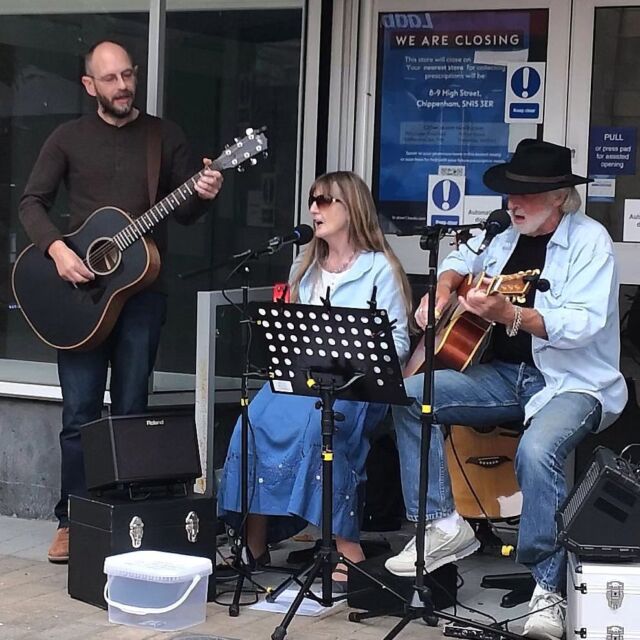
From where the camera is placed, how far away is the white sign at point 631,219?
5.79 metres

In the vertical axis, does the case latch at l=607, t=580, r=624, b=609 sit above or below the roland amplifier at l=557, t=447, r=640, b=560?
below

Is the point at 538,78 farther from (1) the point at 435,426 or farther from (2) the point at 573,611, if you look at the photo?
(2) the point at 573,611

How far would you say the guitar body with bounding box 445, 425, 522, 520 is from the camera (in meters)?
5.41

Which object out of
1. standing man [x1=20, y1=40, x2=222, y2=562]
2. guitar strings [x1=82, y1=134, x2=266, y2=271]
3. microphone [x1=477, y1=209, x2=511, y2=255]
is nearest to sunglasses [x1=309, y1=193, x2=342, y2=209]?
guitar strings [x1=82, y1=134, x2=266, y2=271]

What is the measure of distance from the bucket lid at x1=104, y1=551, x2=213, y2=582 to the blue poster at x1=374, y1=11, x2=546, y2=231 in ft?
6.92

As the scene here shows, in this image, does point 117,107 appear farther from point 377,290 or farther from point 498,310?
point 498,310

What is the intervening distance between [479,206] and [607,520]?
2.18 metres

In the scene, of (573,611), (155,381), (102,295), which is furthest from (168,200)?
(573,611)

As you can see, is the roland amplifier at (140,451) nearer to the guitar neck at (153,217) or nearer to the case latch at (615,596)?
the guitar neck at (153,217)

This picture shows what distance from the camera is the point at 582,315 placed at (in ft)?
15.1

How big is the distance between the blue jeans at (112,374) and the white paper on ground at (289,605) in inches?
38.8

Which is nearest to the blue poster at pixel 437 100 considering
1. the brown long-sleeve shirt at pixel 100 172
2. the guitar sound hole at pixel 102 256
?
the brown long-sleeve shirt at pixel 100 172

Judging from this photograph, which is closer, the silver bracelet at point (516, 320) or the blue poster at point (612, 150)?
the silver bracelet at point (516, 320)

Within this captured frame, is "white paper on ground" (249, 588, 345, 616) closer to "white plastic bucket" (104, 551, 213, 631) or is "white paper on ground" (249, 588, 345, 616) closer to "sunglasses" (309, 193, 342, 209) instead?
"white plastic bucket" (104, 551, 213, 631)
